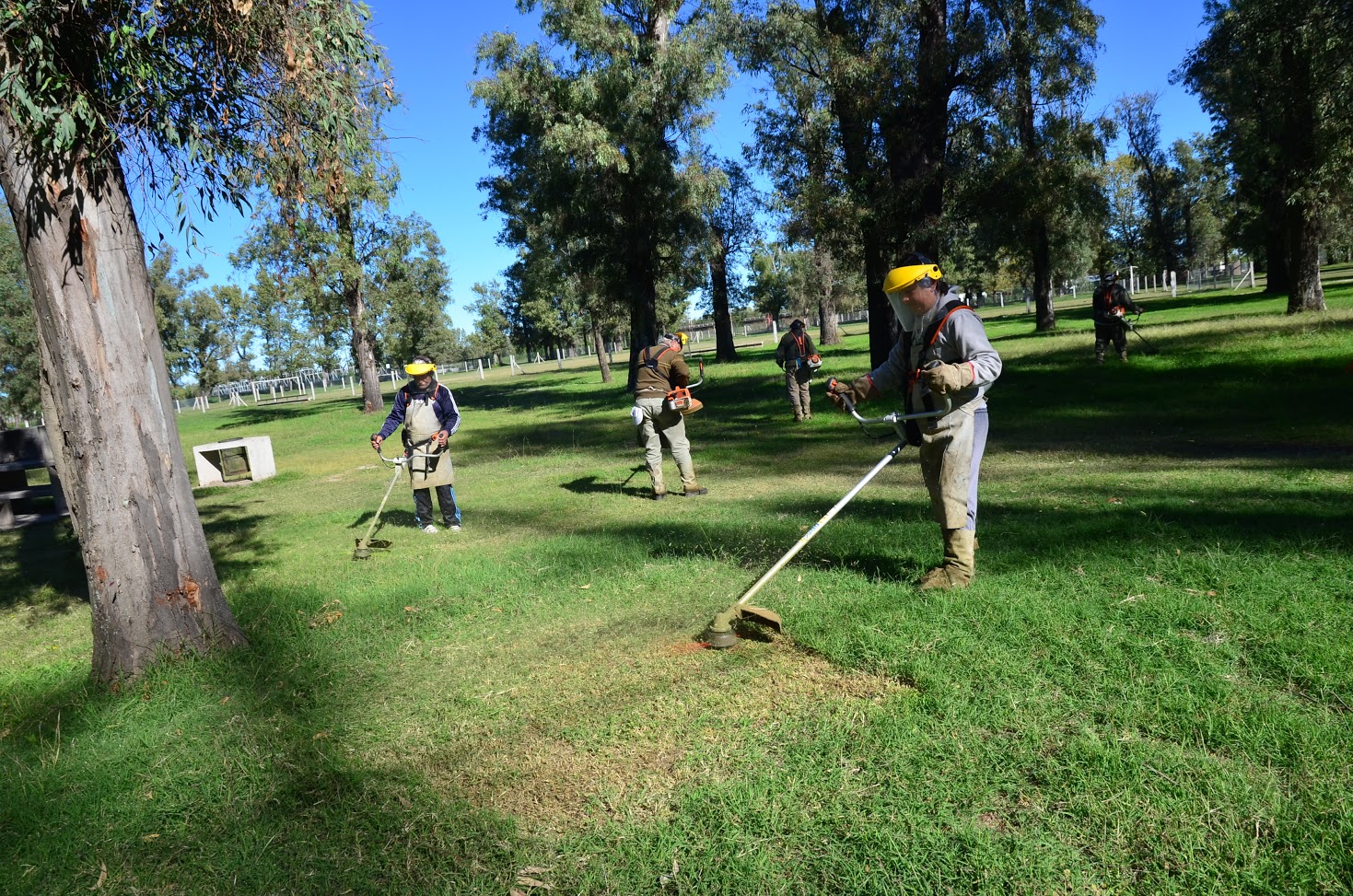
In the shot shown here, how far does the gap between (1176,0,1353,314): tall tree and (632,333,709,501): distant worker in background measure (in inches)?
451

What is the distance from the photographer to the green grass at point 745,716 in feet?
9.69

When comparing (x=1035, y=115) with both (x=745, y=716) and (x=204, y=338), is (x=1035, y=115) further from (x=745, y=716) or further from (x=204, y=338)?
(x=204, y=338)

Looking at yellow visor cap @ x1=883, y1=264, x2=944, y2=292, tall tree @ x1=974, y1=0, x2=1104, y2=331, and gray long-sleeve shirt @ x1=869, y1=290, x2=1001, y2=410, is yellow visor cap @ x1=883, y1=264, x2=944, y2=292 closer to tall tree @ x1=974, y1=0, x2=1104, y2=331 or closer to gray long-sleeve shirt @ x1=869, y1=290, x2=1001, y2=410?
gray long-sleeve shirt @ x1=869, y1=290, x2=1001, y2=410

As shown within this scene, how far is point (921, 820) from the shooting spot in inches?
119

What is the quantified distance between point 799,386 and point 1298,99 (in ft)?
33.3

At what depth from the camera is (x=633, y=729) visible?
3.90 meters

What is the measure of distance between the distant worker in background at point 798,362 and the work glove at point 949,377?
963 centimetres

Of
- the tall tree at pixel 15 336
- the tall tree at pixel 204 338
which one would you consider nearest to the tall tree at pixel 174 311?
the tall tree at pixel 204 338

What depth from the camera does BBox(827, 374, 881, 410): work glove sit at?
17.5ft

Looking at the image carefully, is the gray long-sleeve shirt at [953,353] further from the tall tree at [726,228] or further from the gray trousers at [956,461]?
the tall tree at [726,228]

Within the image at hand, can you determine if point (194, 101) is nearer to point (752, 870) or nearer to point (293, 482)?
point (752, 870)

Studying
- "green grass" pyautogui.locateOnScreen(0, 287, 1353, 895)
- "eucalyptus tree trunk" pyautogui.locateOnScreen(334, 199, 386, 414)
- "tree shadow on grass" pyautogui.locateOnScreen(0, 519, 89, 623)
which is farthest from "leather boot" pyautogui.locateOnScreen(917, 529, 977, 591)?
"eucalyptus tree trunk" pyautogui.locateOnScreen(334, 199, 386, 414)

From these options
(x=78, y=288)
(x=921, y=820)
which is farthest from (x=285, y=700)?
(x=921, y=820)

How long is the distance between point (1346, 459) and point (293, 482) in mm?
15250
